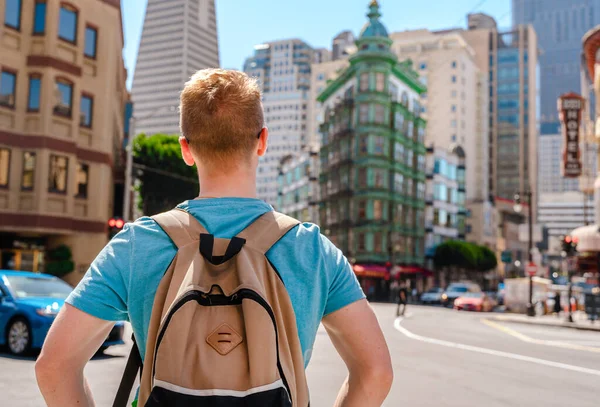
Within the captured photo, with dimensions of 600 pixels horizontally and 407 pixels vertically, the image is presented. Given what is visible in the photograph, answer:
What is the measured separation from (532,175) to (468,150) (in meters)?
38.6

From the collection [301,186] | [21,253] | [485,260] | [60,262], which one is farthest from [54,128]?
[485,260]

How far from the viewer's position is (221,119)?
217 centimetres

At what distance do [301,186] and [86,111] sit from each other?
65273 mm

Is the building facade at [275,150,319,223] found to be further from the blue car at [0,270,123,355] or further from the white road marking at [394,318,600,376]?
the blue car at [0,270,123,355]

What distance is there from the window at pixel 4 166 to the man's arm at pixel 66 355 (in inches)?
1144

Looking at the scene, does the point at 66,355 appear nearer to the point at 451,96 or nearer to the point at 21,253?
the point at 21,253

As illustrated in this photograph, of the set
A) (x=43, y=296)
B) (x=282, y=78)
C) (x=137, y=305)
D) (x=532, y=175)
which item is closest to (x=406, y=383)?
(x=43, y=296)

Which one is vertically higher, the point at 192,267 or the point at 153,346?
the point at 192,267

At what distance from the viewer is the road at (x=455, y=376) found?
8.65 m

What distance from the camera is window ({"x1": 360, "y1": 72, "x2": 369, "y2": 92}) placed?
71938 millimetres

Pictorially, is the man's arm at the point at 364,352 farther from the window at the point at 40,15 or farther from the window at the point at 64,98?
the window at the point at 40,15

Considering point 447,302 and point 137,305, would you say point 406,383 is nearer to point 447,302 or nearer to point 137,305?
point 137,305

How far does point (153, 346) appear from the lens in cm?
195

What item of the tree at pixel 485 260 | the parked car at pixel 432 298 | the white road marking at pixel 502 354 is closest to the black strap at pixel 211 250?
the white road marking at pixel 502 354
